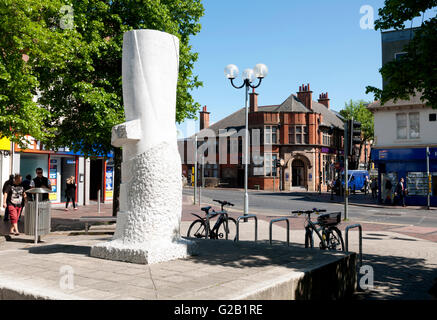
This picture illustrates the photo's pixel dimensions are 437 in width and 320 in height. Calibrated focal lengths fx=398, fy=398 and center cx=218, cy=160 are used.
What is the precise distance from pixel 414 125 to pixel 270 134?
24038mm

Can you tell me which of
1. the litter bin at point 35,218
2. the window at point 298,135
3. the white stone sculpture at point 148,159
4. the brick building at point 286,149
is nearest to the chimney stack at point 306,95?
the brick building at point 286,149

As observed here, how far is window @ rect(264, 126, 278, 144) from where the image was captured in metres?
50.5

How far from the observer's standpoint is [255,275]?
17.0 feet

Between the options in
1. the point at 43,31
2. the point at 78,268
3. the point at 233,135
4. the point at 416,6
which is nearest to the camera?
the point at 78,268

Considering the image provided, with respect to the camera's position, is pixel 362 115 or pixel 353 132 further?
pixel 362 115

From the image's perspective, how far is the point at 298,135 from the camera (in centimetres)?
5047

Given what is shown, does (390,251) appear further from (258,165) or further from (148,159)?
(258,165)

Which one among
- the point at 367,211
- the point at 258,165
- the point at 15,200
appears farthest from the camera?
the point at 258,165

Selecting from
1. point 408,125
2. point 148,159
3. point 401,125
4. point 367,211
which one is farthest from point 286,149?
point 148,159

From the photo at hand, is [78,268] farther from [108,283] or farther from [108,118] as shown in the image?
[108,118]

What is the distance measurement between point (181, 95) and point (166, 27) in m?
2.41

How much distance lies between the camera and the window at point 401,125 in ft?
91.5

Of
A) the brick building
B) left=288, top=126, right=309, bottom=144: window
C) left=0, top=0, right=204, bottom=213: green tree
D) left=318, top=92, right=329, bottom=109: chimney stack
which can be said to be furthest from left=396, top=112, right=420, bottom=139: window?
left=318, top=92, right=329, bottom=109: chimney stack
